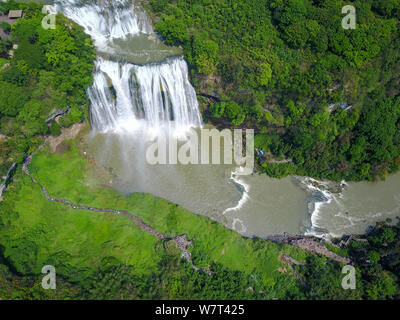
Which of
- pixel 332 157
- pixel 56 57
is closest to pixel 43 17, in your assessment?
pixel 56 57

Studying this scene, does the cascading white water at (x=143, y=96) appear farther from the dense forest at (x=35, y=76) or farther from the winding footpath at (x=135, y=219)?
the winding footpath at (x=135, y=219)

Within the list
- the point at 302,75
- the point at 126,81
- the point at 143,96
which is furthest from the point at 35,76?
the point at 302,75

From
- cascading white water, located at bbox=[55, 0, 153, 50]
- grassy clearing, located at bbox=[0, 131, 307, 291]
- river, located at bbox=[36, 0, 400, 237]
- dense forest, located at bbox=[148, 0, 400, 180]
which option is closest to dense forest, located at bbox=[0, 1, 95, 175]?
cascading white water, located at bbox=[55, 0, 153, 50]

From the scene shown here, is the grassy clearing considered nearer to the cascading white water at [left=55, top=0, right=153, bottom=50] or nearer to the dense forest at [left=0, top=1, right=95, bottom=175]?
the dense forest at [left=0, top=1, right=95, bottom=175]

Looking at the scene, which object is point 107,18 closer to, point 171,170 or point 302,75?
point 171,170

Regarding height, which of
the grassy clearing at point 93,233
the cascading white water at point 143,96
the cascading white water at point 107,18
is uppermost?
the cascading white water at point 107,18

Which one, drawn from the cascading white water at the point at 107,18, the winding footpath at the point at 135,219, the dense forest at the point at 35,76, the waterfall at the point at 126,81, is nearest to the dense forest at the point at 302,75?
the waterfall at the point at 126,81
